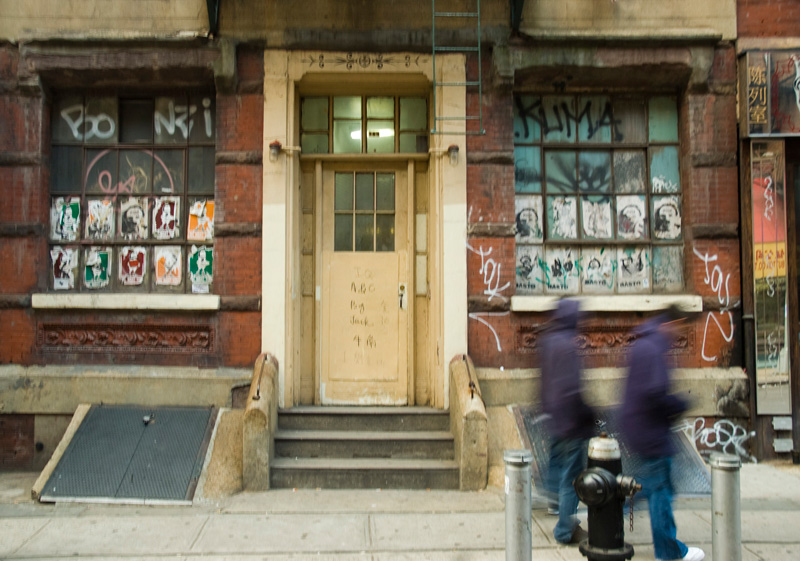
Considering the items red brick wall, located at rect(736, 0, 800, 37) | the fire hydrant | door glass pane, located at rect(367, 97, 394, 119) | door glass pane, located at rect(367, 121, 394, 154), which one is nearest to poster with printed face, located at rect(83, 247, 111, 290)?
door glass pane, located at rect(367, 121, 394, 154)

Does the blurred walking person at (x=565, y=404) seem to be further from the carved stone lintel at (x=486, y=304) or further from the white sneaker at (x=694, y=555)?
the carved stone lintel at (x=486, y=304)

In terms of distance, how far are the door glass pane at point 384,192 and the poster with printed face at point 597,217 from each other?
87.6 inches

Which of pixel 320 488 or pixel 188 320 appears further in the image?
pixel 188 320

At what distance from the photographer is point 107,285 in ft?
25.2

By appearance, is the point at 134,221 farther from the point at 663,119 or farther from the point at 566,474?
the point at 663,119

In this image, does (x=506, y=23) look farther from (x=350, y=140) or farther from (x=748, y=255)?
(x=748, y=255)

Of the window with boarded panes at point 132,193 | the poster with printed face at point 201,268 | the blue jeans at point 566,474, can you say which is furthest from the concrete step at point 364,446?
the window with boarded panes at point 132,193

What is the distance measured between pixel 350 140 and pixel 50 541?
501cm

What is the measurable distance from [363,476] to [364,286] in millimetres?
2228

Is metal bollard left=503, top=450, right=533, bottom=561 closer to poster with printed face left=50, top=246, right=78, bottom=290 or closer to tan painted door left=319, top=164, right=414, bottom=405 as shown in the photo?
tan painted door left=319, top=164, right=414, bottom=405

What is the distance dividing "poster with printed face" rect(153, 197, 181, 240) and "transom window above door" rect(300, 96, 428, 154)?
64.1 inches

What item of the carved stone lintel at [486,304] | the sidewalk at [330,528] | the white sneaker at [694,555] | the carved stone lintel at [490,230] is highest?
the carved stone lintel at [490,230]

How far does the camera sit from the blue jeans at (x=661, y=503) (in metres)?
4.50

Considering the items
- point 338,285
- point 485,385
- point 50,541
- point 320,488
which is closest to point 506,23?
point 338,285
